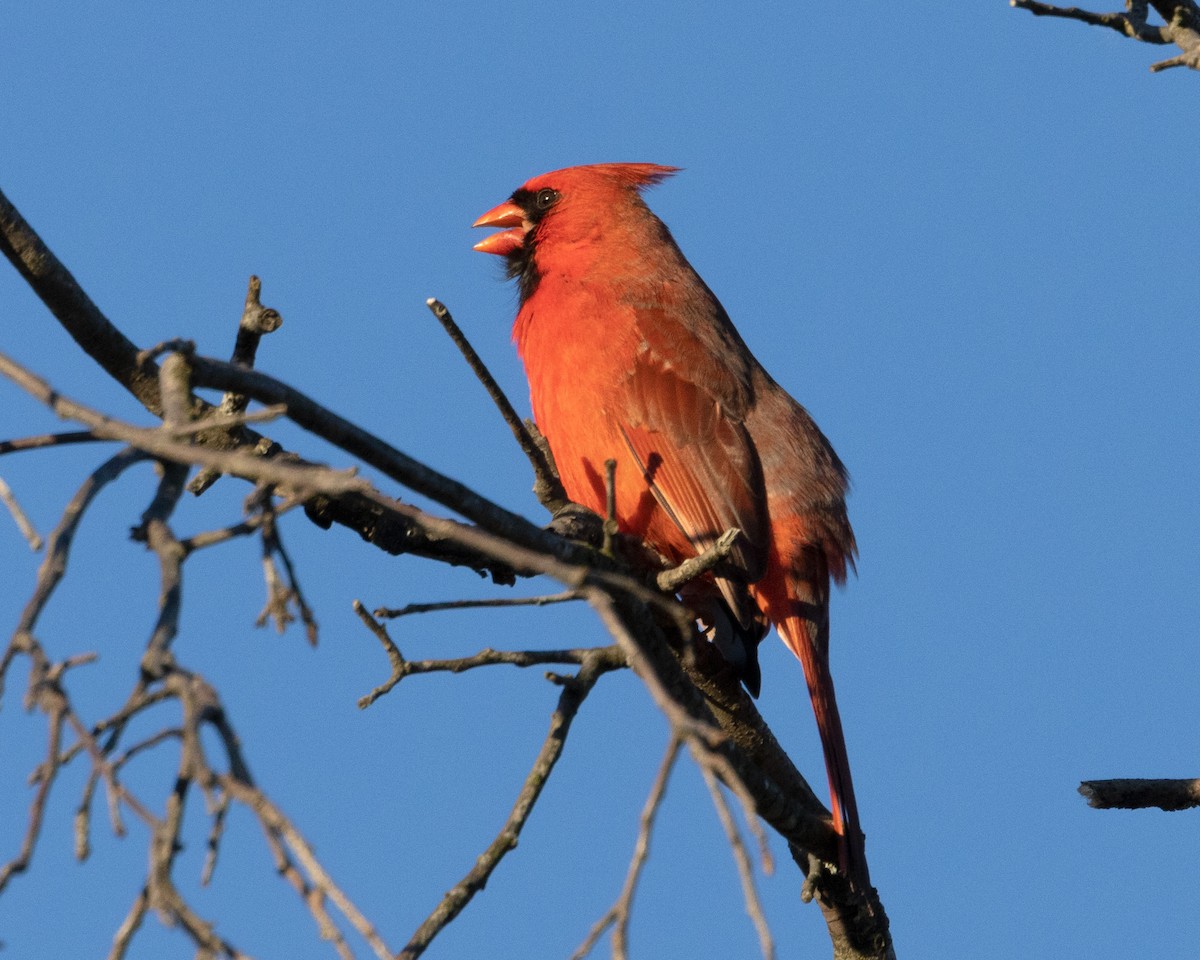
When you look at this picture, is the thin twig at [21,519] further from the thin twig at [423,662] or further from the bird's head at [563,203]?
the bird's head at [563,203]

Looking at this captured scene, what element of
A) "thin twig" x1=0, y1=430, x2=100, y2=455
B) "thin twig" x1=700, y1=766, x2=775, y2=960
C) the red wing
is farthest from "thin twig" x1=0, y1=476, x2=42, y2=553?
the red wing

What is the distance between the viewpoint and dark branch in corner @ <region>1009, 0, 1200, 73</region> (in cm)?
277

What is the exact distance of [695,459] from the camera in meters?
4.21

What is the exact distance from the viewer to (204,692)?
4.34 feet

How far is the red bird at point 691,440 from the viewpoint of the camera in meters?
4.10

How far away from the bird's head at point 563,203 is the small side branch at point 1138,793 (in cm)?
247

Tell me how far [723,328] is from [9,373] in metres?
3.29

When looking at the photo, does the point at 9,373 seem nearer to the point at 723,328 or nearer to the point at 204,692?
the point at 204,692

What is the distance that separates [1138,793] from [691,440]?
5.11ft

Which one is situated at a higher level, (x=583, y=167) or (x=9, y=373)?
(x=583, y=167)

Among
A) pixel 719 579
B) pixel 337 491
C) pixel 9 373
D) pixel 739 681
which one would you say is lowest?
pixel 337 491

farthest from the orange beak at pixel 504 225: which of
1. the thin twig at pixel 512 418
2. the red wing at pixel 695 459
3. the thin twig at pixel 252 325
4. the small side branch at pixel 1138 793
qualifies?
the small side branch at pixel 1138 793

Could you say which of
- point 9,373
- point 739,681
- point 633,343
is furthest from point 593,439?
point 9,373

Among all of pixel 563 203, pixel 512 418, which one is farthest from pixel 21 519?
pixel 563 203
